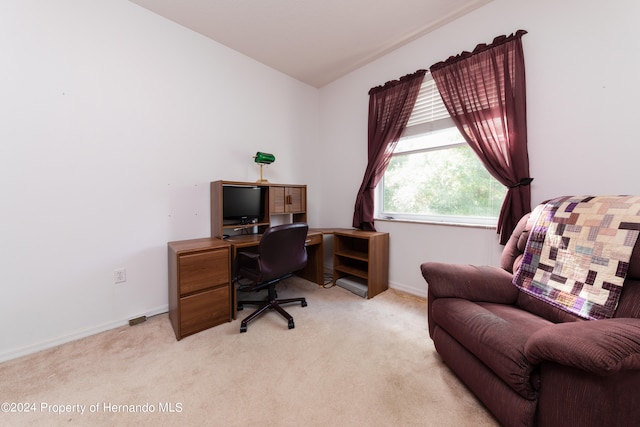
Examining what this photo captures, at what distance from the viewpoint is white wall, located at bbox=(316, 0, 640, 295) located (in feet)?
5.01

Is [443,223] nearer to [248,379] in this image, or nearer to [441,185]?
[441,185]

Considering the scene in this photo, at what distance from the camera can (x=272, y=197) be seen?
2721 millimetres

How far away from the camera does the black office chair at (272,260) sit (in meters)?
1.88

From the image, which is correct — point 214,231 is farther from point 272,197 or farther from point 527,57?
point 527,57

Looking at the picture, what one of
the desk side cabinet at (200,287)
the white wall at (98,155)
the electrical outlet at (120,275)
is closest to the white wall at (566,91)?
the desk side cabinet at (200,287)

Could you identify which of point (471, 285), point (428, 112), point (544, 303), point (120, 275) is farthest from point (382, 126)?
point (120, 275)

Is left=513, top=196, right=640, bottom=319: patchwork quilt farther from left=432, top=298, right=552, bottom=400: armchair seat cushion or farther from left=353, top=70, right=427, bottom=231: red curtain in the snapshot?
left=353, top=70, right=427, bottom=231: red curtain

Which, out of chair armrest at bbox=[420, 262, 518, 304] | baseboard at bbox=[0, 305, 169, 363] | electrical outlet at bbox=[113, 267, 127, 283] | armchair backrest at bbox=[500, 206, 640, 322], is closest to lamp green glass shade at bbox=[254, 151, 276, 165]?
electrical outlet at bbox=[113, 267, 127, 283]

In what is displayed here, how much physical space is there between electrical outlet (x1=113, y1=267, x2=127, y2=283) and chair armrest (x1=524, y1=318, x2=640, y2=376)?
274cm

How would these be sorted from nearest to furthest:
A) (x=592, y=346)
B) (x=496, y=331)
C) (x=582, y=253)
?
(x=592, y=346)
(x=496, y=331)
(x=582, y=253)

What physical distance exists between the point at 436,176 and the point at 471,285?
4.39 ft

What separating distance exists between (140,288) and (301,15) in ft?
9.44

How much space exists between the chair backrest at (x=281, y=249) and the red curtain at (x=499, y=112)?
169 centimetres

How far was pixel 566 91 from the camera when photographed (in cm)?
171
